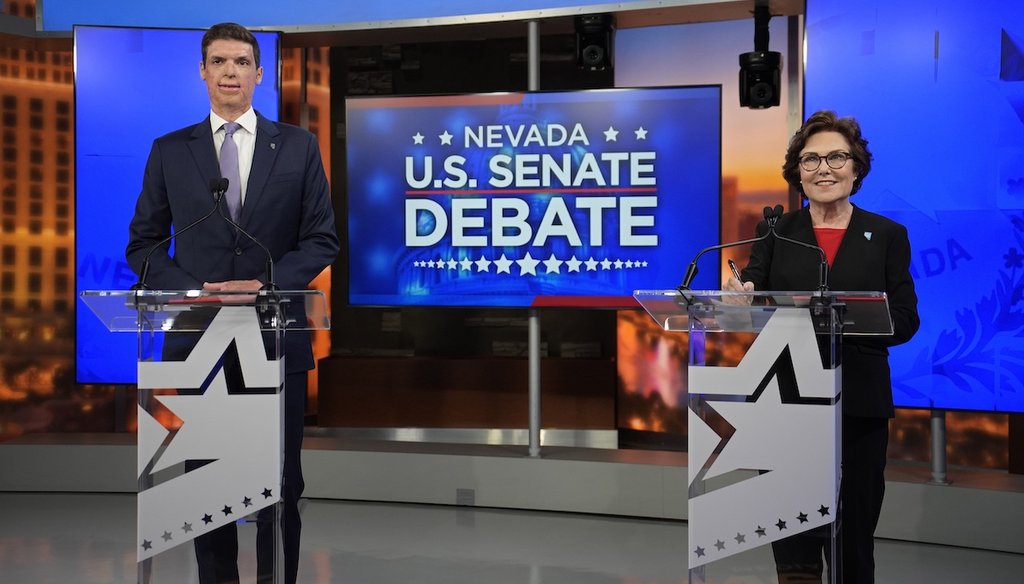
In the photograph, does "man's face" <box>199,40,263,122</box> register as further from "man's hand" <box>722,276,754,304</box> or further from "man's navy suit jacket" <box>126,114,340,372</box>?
"man's hand" <box>722,276,754,304</box>

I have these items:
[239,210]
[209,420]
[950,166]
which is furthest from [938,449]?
[209,420]

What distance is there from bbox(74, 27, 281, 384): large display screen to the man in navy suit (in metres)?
2.35

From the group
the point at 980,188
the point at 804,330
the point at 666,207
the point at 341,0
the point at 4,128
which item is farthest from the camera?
the point at 4,128

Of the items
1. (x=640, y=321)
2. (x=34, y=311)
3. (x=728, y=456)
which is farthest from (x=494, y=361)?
(x=728, y=456)

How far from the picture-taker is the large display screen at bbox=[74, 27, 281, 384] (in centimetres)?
521

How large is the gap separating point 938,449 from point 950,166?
3.84ft

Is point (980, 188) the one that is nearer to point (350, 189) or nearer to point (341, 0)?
point (350, 189)

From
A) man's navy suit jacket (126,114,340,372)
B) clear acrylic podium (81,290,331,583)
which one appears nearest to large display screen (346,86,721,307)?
man's navy suit jacket (126,114,340,372)

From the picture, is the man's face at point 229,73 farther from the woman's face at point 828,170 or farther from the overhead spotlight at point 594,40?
the overhead spotlight at point 594,40

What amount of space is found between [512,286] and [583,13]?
4.33 feet

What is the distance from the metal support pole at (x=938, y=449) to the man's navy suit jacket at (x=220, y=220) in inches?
111

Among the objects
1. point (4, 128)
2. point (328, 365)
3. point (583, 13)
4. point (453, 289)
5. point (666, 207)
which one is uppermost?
point (583, 13)

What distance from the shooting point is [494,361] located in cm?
628

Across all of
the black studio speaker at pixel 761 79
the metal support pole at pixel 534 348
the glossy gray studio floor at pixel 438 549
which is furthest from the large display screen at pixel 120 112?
the black studio speaker at pixel 761 79
